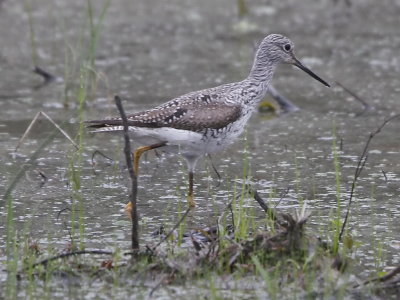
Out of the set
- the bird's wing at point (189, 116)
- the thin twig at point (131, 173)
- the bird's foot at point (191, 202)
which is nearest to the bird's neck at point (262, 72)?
the bird's wing at point (189, 116)

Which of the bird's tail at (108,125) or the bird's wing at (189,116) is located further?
the bird's wing at (189,116)

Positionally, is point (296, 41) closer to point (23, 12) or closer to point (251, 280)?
point (23, 12)

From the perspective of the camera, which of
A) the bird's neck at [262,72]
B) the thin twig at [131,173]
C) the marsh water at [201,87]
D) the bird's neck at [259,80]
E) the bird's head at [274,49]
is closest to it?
the thin twig at [131,173]

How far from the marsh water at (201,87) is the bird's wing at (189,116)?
0.35 metres

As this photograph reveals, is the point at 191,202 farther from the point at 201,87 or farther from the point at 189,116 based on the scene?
the point at 201,87

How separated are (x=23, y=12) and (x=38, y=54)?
6.19 ft

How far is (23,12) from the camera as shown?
1203 cm

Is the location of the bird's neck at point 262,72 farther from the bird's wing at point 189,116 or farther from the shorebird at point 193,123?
the bird's wing at point 189,116

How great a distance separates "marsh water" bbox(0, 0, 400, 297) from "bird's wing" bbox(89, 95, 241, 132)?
35cm

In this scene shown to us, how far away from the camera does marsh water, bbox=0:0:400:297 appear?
5602mm

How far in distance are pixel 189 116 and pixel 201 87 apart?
10.7 feet

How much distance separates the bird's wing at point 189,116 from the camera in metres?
5.75

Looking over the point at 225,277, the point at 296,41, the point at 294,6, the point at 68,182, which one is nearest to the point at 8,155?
the point at 68,182

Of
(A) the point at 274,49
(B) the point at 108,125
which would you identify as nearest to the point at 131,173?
(B) the point at 108,125
